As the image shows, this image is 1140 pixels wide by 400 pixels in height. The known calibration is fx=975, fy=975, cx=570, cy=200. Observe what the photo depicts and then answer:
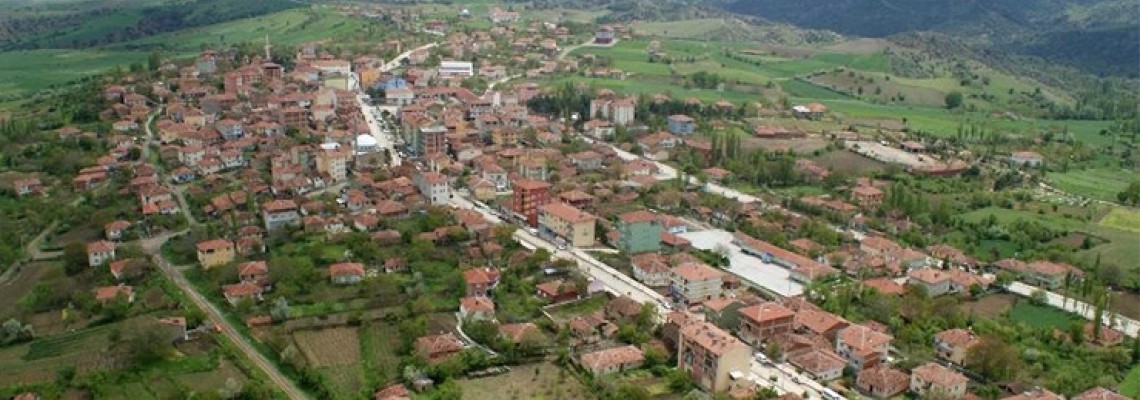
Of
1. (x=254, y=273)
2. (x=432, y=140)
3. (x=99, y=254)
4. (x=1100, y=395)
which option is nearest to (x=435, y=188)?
(x=432, y=140)

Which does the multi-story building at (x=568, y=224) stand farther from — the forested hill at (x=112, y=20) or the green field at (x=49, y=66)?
the forested hill at (x=112, y=20)

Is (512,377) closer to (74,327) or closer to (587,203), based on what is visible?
(74,327)

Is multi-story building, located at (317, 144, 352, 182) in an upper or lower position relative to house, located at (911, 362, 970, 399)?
upper

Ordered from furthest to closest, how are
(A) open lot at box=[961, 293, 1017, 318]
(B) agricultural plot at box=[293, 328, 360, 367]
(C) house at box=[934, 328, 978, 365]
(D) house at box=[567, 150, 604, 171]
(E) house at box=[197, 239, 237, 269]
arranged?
(D) house at box=[567, 150, 604, 171] → (E) house at box=[197, 239, 237, 269] → (A) open lot at box=[961, 293, 1017, 318] → (C) house at box=[934, 328, 978, 365] → (B) agricultural plot at box=[293, 328, 360, 367]

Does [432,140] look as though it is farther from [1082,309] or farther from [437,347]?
[1082,309]

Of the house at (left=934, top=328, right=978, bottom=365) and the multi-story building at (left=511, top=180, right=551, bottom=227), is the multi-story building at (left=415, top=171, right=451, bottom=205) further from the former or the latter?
the house at (left=934, top=328, right=978, bottom=365)

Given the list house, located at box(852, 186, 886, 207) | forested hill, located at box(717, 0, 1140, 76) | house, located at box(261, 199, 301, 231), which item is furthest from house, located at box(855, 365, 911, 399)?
forested hill, located at box(717, 0, 1140, 76)
